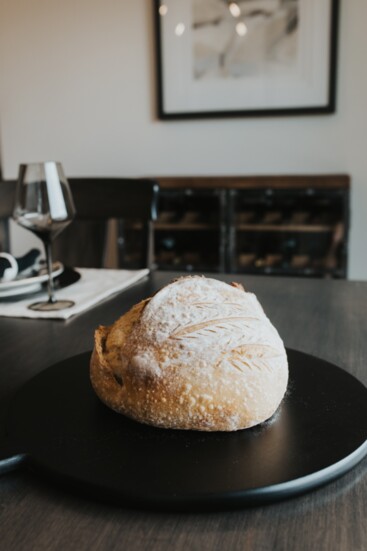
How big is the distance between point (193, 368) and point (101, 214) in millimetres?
1275

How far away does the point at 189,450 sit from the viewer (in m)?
0.51

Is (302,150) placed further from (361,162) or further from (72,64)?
(72,64)

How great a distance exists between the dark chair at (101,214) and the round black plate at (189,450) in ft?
3.53

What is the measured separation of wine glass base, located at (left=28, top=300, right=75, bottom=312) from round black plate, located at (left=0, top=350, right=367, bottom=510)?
1.39 ft

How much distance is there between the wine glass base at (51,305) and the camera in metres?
1.05

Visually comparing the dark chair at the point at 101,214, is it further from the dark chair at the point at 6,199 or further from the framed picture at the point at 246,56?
the framed picture at the point at 246,56

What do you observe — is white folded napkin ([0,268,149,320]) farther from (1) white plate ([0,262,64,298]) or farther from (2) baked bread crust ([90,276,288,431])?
(2) baked bread crust ([90,276,288,431])

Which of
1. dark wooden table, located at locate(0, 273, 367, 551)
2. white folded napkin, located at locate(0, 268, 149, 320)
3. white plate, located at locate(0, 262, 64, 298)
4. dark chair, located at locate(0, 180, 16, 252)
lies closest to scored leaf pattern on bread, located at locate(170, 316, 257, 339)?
dark wooden table, located at locate(0, 273, 367, 551)

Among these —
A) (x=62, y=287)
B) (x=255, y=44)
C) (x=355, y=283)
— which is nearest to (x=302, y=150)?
(x=255, y=44)

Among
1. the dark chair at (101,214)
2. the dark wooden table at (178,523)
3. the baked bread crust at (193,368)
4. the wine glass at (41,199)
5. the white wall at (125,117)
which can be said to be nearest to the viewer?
the dark wooden table at (178,523)

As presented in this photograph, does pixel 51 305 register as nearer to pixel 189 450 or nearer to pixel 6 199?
pixel 189 450

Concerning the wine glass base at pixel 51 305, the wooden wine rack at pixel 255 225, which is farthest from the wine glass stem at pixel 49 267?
the wooden wine rack at pixel 255 225

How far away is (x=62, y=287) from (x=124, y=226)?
170cm

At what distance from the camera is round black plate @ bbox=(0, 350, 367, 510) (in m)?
0.45
